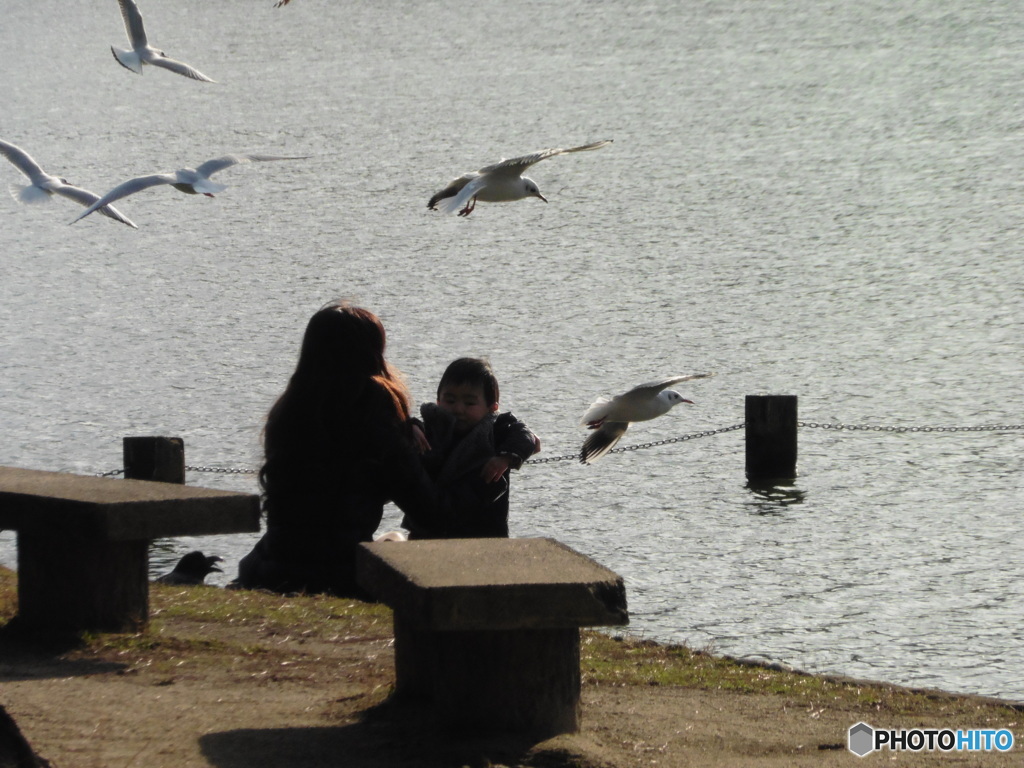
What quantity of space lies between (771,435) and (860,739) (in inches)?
229

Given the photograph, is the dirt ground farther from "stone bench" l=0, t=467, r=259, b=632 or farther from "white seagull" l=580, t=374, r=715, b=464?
"white seagull" l=580, t=374, r=715, b=464

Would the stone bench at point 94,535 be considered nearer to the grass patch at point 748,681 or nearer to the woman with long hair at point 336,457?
the woman with long hair at point 336,457

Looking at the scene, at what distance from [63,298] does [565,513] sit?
1061cm

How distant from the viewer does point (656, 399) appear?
6.14 metres

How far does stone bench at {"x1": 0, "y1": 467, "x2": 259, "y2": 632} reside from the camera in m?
3.36

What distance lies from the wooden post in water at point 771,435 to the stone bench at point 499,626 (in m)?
5.96

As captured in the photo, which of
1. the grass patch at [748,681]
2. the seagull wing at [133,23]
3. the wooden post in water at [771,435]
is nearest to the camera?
the grass patch at [748,681]

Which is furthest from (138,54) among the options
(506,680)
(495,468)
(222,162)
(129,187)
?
(506,680)

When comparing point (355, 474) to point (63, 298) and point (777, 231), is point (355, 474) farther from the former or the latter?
point (777, 231)

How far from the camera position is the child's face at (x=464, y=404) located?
165 inches

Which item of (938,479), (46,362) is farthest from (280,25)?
(938,479)

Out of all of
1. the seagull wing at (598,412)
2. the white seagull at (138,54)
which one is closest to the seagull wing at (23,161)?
the white seagull at (138,54)

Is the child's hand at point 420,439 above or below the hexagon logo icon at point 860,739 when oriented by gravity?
above

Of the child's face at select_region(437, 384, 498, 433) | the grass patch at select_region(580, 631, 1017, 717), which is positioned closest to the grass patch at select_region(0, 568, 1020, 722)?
the grass patch at select_region(580, 631, 1017, 717)
